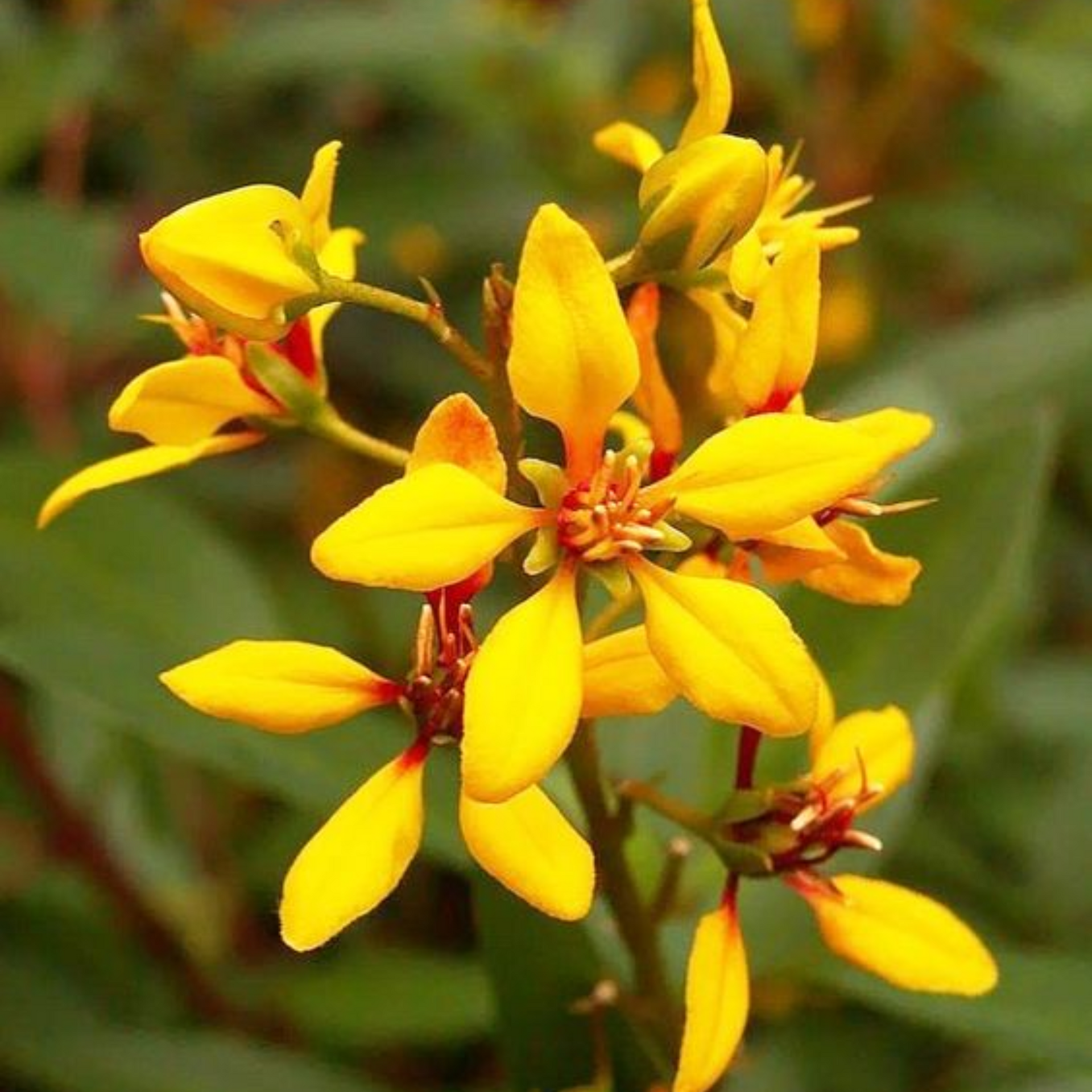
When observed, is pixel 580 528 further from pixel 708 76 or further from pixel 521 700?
pixel 708 76

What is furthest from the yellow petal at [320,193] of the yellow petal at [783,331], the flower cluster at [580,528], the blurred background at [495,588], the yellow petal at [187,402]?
the blurred background at [495,588]

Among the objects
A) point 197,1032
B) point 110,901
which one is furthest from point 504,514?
point 110,901

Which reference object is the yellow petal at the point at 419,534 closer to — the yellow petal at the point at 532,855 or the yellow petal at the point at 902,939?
the yellow petal at the point at 532,855

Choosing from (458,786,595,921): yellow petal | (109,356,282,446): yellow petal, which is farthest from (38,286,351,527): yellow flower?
(458,786,595,921): yellow petal

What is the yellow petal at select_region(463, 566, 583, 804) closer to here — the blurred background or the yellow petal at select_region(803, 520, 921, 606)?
the yellow petal at select_region(803, 520, 921, 606)

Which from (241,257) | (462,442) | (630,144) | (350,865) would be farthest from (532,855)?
(630,144)
